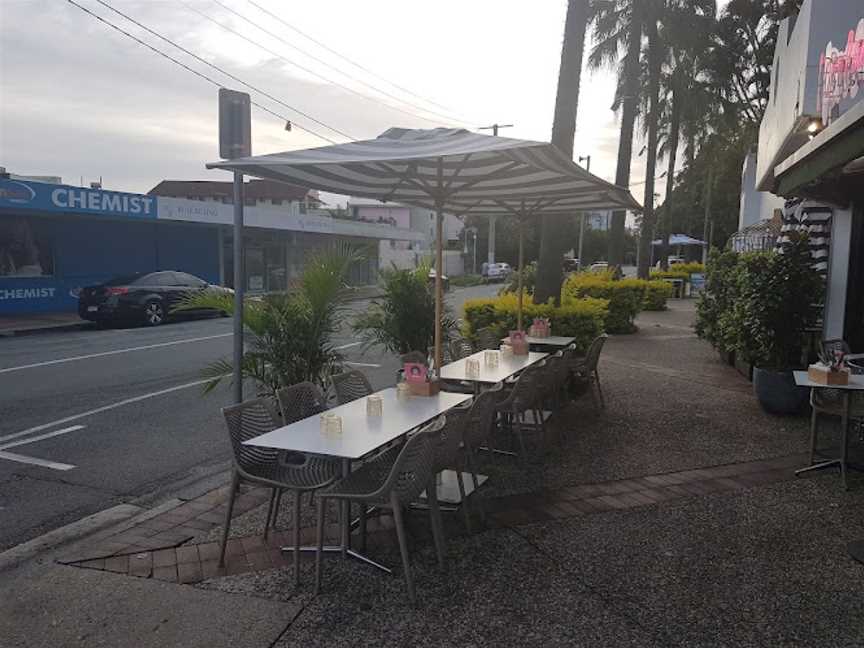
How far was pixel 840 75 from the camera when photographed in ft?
24.3

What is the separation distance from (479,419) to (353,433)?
864 mm

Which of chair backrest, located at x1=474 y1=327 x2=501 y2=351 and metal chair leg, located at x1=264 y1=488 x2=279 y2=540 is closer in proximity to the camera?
metal chair leg, located at x1=264 y1=488 x2=279 y2=540

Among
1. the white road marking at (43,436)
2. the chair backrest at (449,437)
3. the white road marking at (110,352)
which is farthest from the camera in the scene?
the white road marking at (110,352)

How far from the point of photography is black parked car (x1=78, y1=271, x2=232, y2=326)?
634 inches

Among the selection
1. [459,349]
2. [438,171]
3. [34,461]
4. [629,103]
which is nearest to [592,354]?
[459,349]

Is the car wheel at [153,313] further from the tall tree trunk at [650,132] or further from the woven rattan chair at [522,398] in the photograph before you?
the tall tree trunk at [650,132]

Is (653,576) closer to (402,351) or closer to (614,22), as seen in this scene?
(402,351)

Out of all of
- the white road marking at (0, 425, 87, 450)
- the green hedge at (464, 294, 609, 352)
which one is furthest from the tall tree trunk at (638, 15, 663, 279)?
the white road marking at (0, 425, 87, 450)

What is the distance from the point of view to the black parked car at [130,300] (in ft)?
52.8

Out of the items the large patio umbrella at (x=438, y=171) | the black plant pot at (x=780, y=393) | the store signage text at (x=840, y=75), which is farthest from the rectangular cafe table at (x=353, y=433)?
the store signage text at (x=840, y=75)

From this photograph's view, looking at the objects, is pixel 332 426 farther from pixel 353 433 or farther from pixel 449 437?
pixel 449 437

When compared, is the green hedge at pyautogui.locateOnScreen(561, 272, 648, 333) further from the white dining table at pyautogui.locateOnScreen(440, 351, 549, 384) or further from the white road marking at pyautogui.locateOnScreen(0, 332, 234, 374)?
the white dining table at pyautogui.locateOnScreen(440, 351, 549, 384)

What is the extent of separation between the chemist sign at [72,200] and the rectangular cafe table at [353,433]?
15.3 metres

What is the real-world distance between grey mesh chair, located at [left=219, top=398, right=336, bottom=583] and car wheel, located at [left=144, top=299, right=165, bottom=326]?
13.4 m
